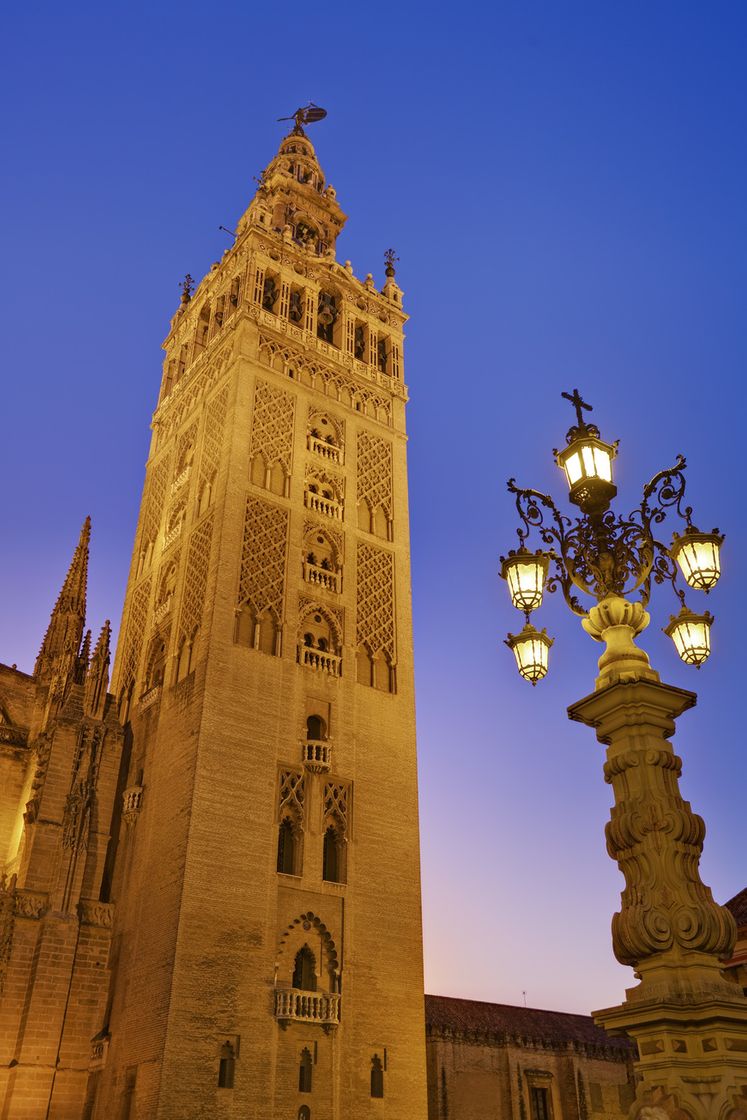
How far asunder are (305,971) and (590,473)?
649 inches

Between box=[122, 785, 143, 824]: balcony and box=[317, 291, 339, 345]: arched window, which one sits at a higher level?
box=[317, 291, 339, 345]: arched window

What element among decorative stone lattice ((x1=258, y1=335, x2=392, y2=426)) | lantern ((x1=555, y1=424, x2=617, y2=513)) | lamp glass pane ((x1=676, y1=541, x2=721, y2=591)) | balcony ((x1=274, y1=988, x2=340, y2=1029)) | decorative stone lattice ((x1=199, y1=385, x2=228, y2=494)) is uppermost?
decorative stone lattice ((x1=258, y1=335, x2=392, y2=426))

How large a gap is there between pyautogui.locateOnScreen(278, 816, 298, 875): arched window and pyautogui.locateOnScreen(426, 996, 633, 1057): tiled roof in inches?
402

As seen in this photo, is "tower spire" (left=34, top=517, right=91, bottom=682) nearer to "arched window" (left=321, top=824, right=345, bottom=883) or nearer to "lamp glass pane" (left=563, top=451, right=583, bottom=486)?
"arched window" (left=321, top=824, right=345, bottom=883)

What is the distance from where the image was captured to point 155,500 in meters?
33.6

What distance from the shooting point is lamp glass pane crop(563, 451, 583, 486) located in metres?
10.0

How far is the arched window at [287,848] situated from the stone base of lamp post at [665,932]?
52.1 feet

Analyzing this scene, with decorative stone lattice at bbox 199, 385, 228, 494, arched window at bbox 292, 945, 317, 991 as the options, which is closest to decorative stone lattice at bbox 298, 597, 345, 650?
decorative stone lattice at bbox 199, 385, 228, 494

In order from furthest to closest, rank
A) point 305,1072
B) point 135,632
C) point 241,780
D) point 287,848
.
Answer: point 135,632 → point 287,848 → point 241,780 → point 305,1072

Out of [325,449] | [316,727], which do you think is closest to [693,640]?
[316,727]

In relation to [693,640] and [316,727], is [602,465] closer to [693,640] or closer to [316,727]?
[693,640]

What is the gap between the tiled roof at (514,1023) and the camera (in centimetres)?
3095

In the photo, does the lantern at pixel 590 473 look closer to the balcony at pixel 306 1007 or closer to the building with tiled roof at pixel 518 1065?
the balcony at pixel 306 1007

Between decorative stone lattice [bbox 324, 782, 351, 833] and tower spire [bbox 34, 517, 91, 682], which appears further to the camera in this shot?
tower spire [bbox 34, 517, 91, 682]
